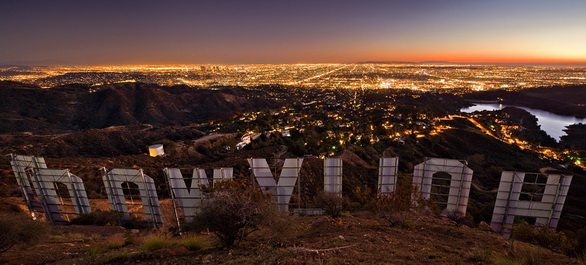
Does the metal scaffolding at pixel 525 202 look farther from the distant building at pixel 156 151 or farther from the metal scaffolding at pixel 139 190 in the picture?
the distant building at pixel 156 151

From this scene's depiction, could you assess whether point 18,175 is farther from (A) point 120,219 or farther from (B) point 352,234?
(B) point 352,234

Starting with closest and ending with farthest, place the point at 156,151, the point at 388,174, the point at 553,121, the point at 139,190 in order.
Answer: the point at 139,190
the point at 388,174
the point at 156,151
the point at 553,121

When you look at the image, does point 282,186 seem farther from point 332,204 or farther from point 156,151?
point 156,151

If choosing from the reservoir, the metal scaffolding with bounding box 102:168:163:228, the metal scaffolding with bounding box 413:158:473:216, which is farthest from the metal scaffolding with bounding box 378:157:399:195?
the reservoir

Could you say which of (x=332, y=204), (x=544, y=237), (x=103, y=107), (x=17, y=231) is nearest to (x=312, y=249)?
(x=332, y=204)

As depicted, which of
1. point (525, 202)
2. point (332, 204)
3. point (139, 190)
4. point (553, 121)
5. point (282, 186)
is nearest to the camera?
point (525, 202)

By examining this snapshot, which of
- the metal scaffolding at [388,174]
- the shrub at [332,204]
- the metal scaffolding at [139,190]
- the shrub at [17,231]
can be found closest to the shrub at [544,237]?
the metal scaffolding at [388,174]

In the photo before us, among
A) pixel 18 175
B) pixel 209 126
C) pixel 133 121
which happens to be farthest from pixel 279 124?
pixel 18 175
